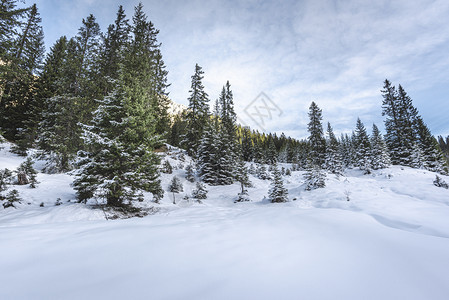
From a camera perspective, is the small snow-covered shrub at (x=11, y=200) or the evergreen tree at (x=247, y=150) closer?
the small snow-covered shrub at (x=11, y=200)

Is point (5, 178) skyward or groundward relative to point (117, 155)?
groundward

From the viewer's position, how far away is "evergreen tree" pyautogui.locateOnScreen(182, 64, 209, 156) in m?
26.6

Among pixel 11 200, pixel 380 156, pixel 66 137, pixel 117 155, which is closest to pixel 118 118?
pixel 117 155

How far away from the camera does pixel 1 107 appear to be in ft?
62.0

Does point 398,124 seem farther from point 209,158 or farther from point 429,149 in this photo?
point 209,158

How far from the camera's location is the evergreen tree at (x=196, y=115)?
26.6 m

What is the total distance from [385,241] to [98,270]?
10.9ft

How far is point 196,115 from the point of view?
91.2 ft

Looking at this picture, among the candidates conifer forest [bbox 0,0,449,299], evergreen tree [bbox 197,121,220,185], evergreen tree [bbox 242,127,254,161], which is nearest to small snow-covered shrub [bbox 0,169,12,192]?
conifer forest [bbox 0,0,449,299]

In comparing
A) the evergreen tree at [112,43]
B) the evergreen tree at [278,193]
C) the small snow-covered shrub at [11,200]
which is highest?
the evergreen tree at [112,43]

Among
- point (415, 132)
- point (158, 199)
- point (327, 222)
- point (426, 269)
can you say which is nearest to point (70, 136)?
point (158, 199)

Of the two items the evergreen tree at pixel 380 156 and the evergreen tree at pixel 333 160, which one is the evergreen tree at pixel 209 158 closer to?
the evergreen tree at pixel 333 160

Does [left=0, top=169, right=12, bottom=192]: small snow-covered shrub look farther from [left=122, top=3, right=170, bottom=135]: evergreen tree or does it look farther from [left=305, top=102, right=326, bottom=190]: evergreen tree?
[left=305, top=102, right=326, bottom=190]: evergreen tree

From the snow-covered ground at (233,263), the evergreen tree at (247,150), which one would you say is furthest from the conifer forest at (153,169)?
the evergreen tree at (247,150)
